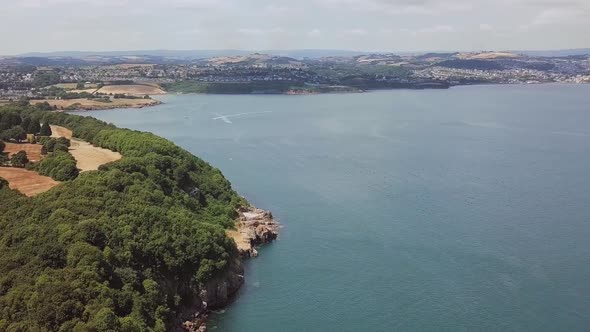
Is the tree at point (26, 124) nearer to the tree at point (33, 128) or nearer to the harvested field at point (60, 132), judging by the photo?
the tree at point (33, 128)

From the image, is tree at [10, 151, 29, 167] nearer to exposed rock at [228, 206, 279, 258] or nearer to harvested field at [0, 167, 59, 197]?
harvested field at [0, 167, 59, 197]

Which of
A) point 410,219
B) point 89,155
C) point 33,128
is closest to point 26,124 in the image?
point 33,128

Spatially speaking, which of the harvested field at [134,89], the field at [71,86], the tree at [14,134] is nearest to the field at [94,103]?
the harvested field at [134,89]

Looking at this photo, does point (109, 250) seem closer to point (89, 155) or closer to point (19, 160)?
point (19, 160)

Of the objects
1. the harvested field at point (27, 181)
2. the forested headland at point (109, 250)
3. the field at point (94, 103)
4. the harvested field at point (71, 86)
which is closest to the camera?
the forested headland at point (109, 250)

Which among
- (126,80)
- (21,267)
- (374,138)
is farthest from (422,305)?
(126,80)

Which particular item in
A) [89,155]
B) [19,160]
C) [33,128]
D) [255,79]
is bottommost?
[89,155]
